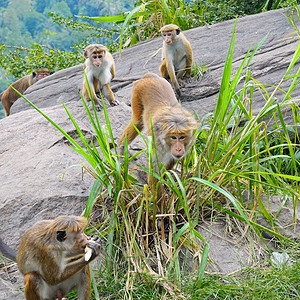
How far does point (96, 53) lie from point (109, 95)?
2.33ft

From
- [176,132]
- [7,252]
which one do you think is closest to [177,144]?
[176,132]

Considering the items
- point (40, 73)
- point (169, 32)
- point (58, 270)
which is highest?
point (169, 32)

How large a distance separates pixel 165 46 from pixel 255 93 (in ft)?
6.55

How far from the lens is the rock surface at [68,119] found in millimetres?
4348

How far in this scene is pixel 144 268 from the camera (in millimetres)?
3814

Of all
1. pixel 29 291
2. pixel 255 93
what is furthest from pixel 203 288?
pixel 255 93

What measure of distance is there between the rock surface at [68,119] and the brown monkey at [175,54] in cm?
30

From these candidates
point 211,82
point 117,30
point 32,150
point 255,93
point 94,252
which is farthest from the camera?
point 117,30

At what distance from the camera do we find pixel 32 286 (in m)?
3.26

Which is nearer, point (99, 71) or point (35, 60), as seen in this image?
point (99, 71)

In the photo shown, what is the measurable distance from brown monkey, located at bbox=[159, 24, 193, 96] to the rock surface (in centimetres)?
30

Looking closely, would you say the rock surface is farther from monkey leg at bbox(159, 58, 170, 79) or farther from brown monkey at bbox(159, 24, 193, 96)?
monkey leg at bbox(159, 58, 170, 79)

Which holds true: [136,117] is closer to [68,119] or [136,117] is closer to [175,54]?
[68,119]

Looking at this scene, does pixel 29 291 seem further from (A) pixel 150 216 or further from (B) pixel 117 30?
(B) pixel 117 30
